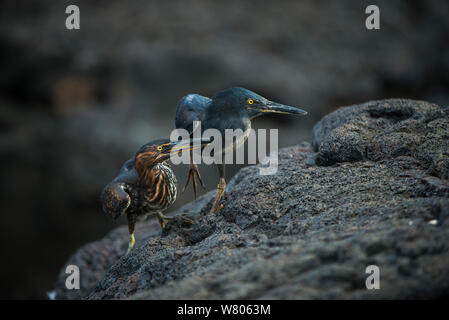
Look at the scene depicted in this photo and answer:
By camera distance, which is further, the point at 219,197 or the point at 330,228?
the point at 219,197

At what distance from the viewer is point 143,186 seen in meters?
3.19

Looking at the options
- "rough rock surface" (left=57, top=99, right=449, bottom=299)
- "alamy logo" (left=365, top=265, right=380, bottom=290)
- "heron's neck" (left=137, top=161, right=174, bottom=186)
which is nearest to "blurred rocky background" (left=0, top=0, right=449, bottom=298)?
"rough rock surface" (left=57, top=99, right=449, bottom=299)

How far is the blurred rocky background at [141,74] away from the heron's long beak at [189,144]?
4.58m

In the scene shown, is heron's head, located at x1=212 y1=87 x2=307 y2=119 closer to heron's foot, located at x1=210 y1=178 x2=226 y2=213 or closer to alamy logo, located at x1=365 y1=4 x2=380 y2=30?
heron's foot, located at x1=210 y1=178 x2=226 y2=213

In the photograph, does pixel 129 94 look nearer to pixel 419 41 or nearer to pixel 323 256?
pixel 419 41

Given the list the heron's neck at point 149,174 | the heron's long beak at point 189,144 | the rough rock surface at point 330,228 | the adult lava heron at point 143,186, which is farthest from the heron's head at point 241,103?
the heron's neck at point 149,174

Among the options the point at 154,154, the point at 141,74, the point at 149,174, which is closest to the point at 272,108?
the point at 154,154

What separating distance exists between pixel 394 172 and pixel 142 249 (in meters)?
1.67

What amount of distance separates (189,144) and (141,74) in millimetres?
7220

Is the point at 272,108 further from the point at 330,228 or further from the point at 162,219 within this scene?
the point at 162,219

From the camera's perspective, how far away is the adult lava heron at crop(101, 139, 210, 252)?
3.08 meters

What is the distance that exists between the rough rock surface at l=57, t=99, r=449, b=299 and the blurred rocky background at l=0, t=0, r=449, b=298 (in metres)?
4.23
